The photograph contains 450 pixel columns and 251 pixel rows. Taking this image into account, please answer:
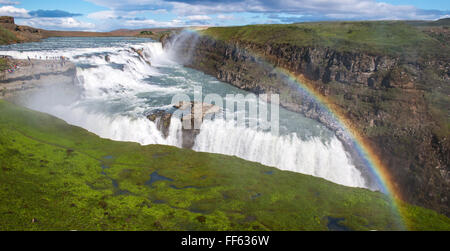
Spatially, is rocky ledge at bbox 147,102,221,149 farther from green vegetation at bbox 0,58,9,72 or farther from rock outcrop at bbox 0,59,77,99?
green vegetation at bbox 0,58,9,72

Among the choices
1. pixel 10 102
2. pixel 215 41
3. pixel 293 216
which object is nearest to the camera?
pixel 293 216

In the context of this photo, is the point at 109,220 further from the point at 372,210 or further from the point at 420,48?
the point at 420,48

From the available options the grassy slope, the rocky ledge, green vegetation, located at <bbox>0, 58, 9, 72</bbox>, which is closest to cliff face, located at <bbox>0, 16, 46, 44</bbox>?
green vegetation, located at <bbox>0, 58, 9, 72</bbox>

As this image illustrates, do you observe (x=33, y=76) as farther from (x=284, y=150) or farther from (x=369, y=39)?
(x=369, y=39)

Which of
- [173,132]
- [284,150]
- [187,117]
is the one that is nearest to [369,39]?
[284,150]

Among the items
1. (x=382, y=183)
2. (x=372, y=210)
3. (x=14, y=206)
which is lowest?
(x=382, y=183)
